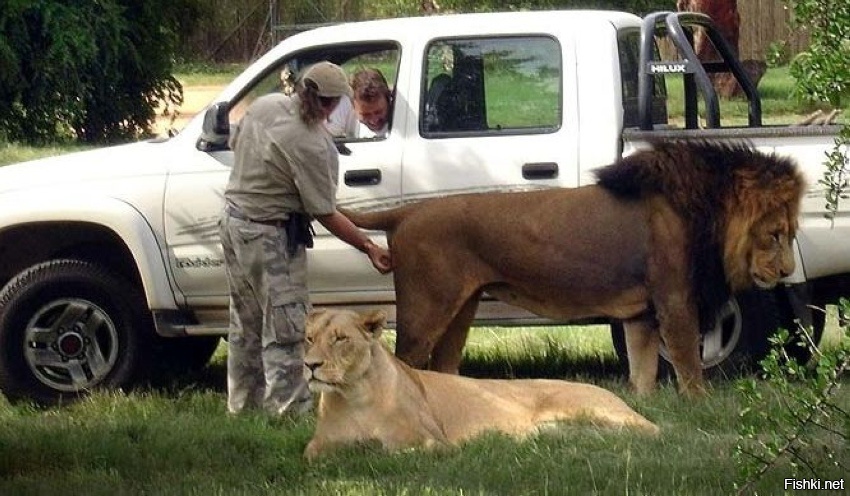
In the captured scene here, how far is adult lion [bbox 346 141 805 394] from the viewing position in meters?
7.79

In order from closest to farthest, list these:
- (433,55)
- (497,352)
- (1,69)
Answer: (433,55), (497,352), (1,69)

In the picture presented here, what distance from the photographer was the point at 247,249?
310 inches

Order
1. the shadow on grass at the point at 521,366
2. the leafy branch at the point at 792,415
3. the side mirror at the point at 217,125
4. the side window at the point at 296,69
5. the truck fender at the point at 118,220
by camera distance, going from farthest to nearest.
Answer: the shadow on grass at the point at 521,366 → the side window at the point at 296,69 → the truck fender at the point at 118,220 → the side mirror at the point at 217,125 → the leafy branch at the point at 792,415

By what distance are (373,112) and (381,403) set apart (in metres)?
2.37

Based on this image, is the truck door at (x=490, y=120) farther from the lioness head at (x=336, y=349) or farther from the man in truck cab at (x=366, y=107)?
the lioness head at (x=336, y=349)

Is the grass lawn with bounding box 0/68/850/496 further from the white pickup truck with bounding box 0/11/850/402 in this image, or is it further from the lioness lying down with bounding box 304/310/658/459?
the white pickup truck with bounding box 0/11/850/402

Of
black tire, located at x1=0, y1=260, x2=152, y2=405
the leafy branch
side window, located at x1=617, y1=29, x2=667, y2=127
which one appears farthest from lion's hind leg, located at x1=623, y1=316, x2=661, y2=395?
black tire, located at x1=0, y1=260, x2=152, y2=405

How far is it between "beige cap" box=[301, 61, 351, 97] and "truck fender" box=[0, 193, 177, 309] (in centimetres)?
156

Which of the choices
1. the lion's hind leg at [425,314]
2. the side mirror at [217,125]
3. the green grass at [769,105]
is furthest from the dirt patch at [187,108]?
the lion's hind leg at [425,314]

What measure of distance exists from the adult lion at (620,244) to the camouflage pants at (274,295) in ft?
1.38

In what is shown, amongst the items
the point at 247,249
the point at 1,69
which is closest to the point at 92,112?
the point at 1,69

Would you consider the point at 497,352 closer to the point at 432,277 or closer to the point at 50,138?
the point at 432,277

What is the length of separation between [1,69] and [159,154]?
17.7 meters

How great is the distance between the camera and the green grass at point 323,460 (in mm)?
6195
